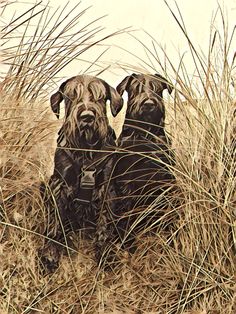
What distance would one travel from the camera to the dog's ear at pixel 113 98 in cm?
402

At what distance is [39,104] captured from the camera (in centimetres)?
468

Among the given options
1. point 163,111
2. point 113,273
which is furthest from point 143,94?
point 113,273

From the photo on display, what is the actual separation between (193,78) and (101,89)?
2.45 feet

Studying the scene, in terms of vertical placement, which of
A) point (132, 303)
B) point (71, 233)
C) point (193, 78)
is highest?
point (193, 78)

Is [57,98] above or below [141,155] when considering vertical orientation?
above

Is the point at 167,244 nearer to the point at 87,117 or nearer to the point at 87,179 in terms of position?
the point at 87,179

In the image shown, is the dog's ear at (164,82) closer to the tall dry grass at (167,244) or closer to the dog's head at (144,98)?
the dog's head at (144,98)

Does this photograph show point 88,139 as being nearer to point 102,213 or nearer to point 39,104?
point 102,213

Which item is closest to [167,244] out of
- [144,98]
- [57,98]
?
[144,98]

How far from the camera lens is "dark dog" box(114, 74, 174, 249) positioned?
13.3 ft

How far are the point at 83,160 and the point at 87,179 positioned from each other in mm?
82

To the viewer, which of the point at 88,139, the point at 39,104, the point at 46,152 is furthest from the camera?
the point at 39,104

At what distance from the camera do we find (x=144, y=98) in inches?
159

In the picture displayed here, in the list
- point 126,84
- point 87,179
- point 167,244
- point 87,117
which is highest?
point 126,84
